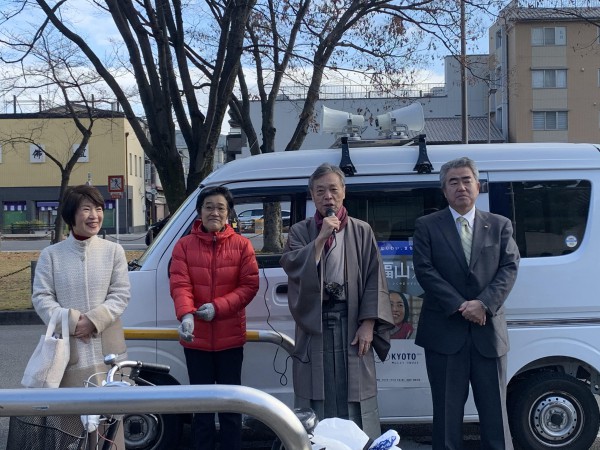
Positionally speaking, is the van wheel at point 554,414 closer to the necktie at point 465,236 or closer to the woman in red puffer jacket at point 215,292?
the necktie at point 465,236

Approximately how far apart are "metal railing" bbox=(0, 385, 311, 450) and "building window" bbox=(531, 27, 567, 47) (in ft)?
161

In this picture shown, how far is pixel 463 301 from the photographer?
4465 mm

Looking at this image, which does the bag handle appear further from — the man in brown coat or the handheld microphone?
the handheld microphone

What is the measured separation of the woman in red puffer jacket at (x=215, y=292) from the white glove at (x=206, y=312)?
0.07 meters

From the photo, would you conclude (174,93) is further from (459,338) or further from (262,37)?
(459,338)

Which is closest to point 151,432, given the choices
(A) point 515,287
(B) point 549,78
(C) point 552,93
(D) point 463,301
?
(D) point 463,301

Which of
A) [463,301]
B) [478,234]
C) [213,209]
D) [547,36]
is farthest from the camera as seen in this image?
[547,36]

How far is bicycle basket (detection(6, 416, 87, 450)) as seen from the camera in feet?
9.80

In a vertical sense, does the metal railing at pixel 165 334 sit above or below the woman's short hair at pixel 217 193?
below

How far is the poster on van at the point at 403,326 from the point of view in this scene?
5.26 m

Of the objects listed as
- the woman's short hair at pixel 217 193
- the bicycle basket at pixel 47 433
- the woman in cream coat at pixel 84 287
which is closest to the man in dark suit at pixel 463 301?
the woman's short hair at pixel 217 193

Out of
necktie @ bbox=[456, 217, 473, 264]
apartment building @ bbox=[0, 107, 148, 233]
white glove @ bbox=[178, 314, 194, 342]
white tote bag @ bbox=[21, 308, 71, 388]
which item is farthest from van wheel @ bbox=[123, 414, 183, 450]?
apartment building @ bbox=[0, 107, 148, 233]

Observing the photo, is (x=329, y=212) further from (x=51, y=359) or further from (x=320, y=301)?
(x=51, y=359)

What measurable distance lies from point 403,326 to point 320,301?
48.5 inches
